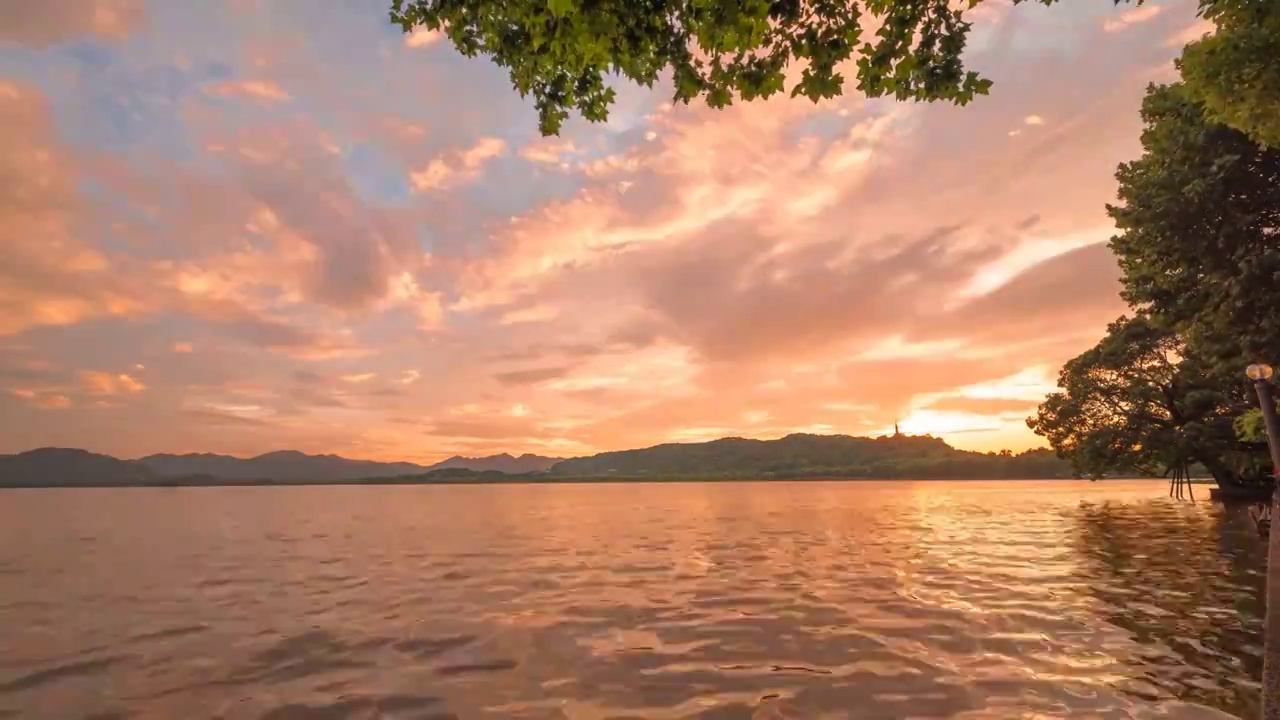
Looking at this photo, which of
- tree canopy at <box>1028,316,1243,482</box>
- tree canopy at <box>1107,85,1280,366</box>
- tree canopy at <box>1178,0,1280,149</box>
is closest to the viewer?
tree canopy at <box>1178,0,1280,149</box>

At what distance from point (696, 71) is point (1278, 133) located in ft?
51.9

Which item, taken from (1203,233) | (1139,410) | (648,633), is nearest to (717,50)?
(648,633)

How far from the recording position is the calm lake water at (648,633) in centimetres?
1044

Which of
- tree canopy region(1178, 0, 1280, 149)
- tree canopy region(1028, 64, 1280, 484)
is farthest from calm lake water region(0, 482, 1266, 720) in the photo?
tree canopy region(1178, 0, 1280, 149)

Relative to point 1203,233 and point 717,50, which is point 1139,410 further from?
point 717,50

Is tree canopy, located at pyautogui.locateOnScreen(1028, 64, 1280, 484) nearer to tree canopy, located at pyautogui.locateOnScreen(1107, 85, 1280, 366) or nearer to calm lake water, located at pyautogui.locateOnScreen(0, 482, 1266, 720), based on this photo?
tree canopy, located at pyautogui.locateOnScreen(1107, 85, 1280, 366)

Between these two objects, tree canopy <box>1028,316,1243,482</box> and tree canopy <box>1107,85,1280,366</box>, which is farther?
tree canopy <box>1028,316,1243,482</box>

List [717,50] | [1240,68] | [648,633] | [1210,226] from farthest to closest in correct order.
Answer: [1210,226] < [1240,68] < [648,633] < [717,50]

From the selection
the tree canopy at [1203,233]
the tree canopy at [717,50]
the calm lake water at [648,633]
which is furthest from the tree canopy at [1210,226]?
the tree canopy at [717,50]

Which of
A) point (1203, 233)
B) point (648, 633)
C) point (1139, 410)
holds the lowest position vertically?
point (648, 633)

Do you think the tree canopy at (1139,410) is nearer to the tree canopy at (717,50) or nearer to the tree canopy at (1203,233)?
the tree canopy at (1203,233)

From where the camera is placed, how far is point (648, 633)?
15.1 metres

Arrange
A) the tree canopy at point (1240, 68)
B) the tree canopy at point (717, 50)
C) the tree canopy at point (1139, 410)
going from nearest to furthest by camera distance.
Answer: the tree canopy at point (717, 50), the tree canopy at point (1240, 68), the tree canopy at point (1139, 410)

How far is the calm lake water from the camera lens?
10.4 meters
